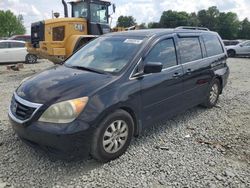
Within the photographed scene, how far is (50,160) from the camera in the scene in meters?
3.93

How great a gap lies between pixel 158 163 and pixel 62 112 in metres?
1.49

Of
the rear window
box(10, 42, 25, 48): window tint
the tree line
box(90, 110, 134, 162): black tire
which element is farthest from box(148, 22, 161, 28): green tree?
box(90, 110, 134, 162): black tire

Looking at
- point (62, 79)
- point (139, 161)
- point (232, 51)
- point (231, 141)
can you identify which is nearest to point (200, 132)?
point (231, 141)

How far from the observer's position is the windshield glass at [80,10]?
12.2 metres

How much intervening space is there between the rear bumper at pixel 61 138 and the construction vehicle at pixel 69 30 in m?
7.46

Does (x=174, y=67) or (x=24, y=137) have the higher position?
(x=174, y=67)

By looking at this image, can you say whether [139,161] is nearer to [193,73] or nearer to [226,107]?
[193,73]

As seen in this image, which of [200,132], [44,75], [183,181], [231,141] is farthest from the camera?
[200,132]

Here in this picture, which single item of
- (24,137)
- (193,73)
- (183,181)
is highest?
(193,73)

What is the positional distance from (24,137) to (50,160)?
1.67ft

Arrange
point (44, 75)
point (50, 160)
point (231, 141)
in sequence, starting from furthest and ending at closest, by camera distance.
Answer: point (231, 141)
point (44, 75)
point (50, 160)

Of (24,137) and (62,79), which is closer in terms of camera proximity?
(24,137)

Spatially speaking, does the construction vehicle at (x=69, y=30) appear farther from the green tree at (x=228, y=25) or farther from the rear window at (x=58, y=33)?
the green tree at (x=228, y=25)

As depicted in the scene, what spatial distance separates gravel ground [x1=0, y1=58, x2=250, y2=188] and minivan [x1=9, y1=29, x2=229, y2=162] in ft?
0.93
